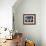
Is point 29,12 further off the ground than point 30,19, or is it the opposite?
point 29,12

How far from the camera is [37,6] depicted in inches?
227

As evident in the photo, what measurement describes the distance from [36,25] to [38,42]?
32.0 inches

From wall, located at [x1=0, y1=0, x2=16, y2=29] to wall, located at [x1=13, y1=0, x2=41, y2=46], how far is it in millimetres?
1162

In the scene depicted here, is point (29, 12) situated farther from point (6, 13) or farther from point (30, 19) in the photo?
point (6, 13)

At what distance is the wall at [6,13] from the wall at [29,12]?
1.16 metres

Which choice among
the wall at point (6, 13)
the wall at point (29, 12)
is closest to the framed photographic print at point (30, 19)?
the wall at point (29, 12)

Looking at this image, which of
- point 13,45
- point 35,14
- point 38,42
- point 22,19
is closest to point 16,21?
point 22,19

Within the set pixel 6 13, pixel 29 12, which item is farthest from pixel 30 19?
pixel 6 13

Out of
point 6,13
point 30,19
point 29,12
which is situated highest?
point 29,12

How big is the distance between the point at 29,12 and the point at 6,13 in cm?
148

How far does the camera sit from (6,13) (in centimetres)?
458

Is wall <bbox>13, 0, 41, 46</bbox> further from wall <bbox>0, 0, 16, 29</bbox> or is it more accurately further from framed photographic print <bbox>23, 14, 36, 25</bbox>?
wall <bbox>0, 0, 16, 29</bbox>

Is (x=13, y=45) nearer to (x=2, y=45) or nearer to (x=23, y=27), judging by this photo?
(x=2, y=45)

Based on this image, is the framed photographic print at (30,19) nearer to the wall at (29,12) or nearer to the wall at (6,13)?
the wall at (29,12)
